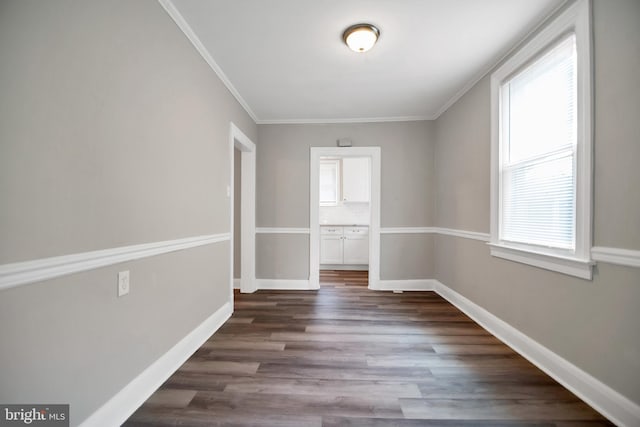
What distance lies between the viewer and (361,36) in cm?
205

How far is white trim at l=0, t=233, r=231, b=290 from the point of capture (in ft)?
3.03

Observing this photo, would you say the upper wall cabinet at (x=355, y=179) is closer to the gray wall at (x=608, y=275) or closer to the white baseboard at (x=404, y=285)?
the white baseboard at (x=404, y=285)

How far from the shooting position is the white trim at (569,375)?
138 cm

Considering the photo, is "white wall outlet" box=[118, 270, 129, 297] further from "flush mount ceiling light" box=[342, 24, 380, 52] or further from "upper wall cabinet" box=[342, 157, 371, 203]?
"upper wall cabinet" box=[342, 157, 371, 203]

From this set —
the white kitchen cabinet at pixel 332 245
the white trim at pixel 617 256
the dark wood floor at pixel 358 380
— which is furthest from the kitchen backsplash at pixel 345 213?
the white trim at pixel 617 256

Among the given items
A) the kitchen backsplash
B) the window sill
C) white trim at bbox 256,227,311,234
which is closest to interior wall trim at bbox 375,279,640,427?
the window sill

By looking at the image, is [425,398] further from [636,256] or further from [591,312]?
[636,256]

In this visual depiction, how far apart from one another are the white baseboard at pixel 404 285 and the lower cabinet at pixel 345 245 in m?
1.52

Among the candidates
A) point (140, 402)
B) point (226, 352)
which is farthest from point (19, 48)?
point (226, 352)

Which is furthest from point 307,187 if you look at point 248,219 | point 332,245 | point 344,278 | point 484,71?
point 484,71

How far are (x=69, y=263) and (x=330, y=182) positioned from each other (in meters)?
5.20

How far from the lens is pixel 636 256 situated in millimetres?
1330

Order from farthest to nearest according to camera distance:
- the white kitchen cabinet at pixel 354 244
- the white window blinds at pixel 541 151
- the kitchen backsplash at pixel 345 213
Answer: the kitchen backsplash at pixel 345 213 < the white kitchen cabinet at pixel 354 244 < the white window blinds at pixel 541 151

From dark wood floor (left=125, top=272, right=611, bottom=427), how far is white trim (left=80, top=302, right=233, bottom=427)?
0.05 metres
